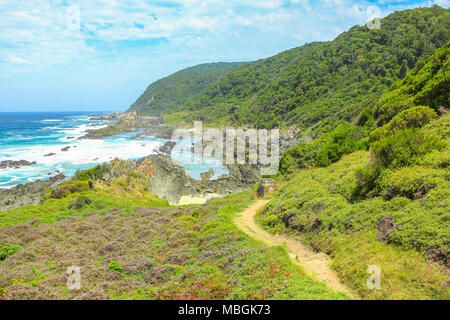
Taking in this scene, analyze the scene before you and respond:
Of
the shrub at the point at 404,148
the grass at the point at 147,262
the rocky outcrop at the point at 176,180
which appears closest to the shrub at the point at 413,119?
the shrub at the point at 404,148

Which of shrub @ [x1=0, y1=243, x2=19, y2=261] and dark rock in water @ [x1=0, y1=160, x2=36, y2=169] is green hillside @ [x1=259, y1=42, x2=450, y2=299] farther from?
dark rock in water @ [x1=0, y1=160, x2=36, y2=169]

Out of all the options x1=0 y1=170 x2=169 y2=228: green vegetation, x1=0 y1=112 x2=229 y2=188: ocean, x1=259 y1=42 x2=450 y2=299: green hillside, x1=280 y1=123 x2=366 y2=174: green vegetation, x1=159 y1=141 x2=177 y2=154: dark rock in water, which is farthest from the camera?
x1=159 y1=141 x2=177 y2=154: dark rock in water

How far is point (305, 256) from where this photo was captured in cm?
1110

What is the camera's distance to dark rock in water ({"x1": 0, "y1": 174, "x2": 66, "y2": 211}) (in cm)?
3262

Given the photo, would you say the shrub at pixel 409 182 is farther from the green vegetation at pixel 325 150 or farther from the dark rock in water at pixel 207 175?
the dark rock in water at pixel 207 175

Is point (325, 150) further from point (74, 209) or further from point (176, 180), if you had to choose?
point (176, 180)

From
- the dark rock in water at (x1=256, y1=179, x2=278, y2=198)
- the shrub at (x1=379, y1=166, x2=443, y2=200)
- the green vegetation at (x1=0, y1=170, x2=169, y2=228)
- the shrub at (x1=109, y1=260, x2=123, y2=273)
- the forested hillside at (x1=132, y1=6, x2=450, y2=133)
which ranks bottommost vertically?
the green vegetation at (x1=0, y1=170, x2=169, y2=228)

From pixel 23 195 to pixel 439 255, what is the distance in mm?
43044

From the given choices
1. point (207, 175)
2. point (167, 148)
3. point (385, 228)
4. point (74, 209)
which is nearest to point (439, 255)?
point (385, 228)

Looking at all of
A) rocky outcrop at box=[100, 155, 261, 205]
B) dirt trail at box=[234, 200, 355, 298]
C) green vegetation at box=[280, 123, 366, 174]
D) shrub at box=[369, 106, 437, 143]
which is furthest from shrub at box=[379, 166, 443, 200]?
rocky outcrop at box=[100, 155, 261, 205]

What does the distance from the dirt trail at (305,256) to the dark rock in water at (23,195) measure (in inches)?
1057

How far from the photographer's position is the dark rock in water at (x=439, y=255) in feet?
22.4

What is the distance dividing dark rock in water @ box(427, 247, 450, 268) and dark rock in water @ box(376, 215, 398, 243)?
1.35m
